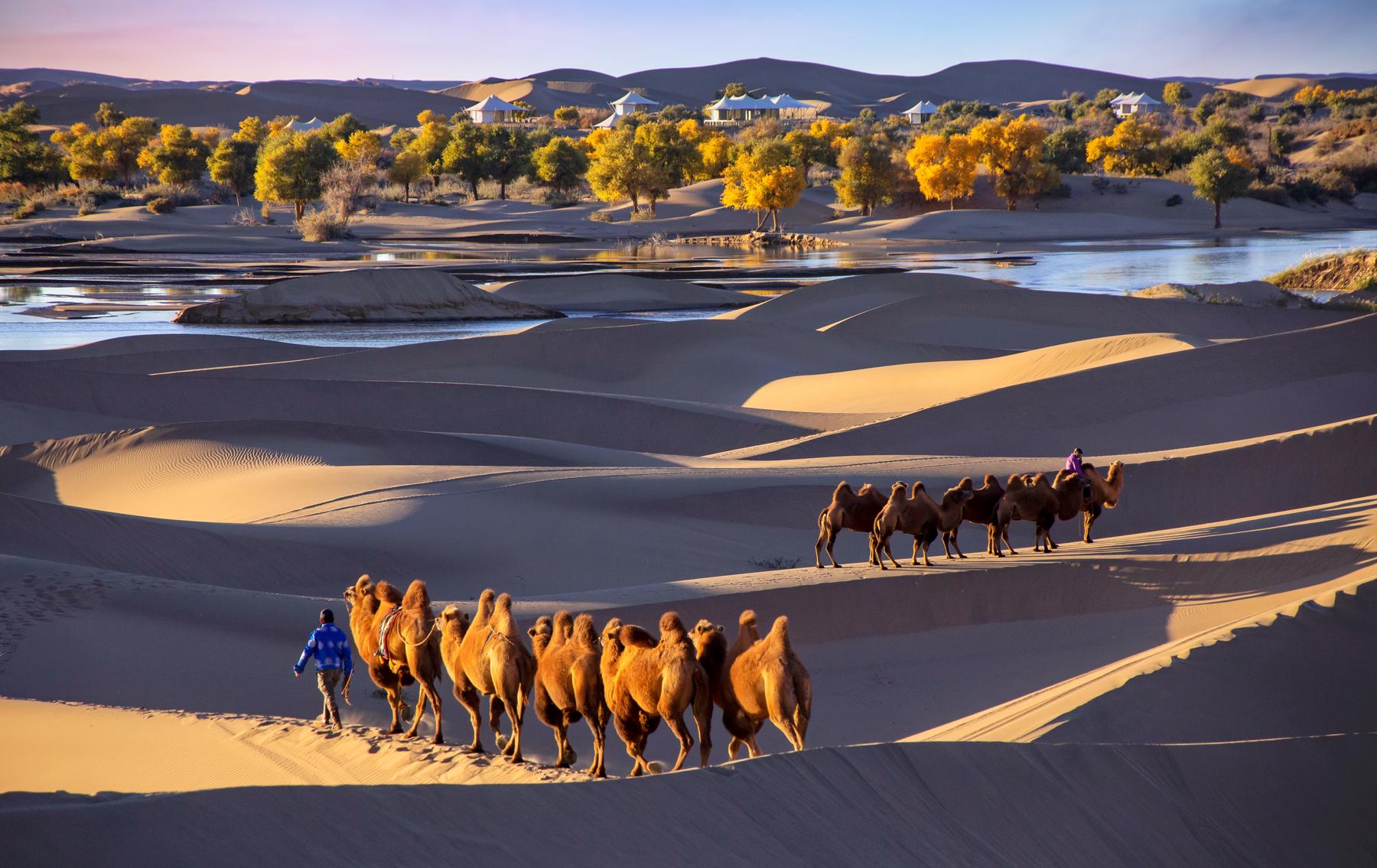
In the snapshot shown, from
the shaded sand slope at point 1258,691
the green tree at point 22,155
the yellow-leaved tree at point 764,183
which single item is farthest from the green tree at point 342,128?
the shaded sand slope at point 1258,691

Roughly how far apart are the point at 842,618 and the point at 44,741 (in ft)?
16.1

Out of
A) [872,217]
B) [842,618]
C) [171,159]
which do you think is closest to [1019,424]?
[842,618]

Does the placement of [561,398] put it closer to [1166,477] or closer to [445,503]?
[445,503]

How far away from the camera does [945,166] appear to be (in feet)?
262

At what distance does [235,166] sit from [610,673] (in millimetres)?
87715

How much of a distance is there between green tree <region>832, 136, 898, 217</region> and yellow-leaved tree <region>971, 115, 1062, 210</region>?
564cm

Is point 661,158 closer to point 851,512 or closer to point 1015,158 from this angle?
point 1015,158

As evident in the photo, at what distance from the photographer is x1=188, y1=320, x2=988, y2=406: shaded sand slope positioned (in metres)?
25.9

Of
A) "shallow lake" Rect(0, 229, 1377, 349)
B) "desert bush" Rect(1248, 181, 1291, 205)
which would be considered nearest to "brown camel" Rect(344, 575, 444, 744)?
"shallow lake" Rect(0, 229, 1377, 349)

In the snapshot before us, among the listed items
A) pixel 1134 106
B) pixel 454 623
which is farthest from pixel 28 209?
pixel 1134 106

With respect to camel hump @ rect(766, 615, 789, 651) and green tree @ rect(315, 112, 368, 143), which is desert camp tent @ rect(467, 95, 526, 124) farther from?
camel hump @ rect(766, 615, 789, 651)

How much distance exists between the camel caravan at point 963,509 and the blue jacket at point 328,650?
374 cm

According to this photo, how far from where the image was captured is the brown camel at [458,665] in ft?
19.4

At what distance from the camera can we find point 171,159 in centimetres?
8988
